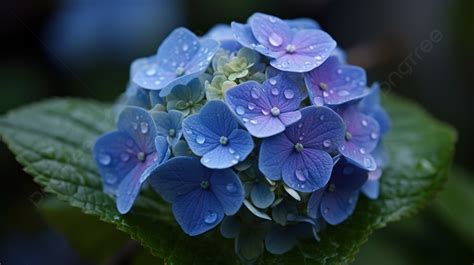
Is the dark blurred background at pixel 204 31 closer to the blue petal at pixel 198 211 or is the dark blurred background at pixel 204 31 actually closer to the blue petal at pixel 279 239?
the blue petal at pixel 279 239

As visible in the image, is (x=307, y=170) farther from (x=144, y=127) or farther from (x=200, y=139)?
(x=144, y=127)

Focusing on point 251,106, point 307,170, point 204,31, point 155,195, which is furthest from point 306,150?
point 204,31

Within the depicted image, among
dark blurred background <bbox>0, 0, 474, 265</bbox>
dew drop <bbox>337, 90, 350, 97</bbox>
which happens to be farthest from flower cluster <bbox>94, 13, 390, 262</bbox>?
dark blurred background <bbox>0, 0, 474, 265</bbox>

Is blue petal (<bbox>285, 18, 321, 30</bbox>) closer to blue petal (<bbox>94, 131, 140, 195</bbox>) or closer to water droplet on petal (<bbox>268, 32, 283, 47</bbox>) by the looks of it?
water droplet on petal (<bbox>268, 32, 283, 47</bbox>)

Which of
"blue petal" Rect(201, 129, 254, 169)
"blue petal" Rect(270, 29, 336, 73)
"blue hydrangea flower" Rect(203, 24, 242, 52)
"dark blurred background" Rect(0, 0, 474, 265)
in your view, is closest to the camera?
"blue petal" Rect(201, 129, 254, 169)

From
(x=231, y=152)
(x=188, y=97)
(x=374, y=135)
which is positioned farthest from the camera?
(x=374, y=135)

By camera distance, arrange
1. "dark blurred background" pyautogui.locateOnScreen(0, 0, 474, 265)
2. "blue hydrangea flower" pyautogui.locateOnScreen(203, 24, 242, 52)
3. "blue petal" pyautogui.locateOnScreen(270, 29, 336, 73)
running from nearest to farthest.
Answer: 1. "blue petal" pyautogui.locateOnScreen(270, 29, 336, 73)
2. "blue hydrangea flower" pyautogui.locateOnScreen(203, 24, 242, 52)
3. "dark blurred background" pyautogui.locateOnScreen(0, 0, 474, 265)
